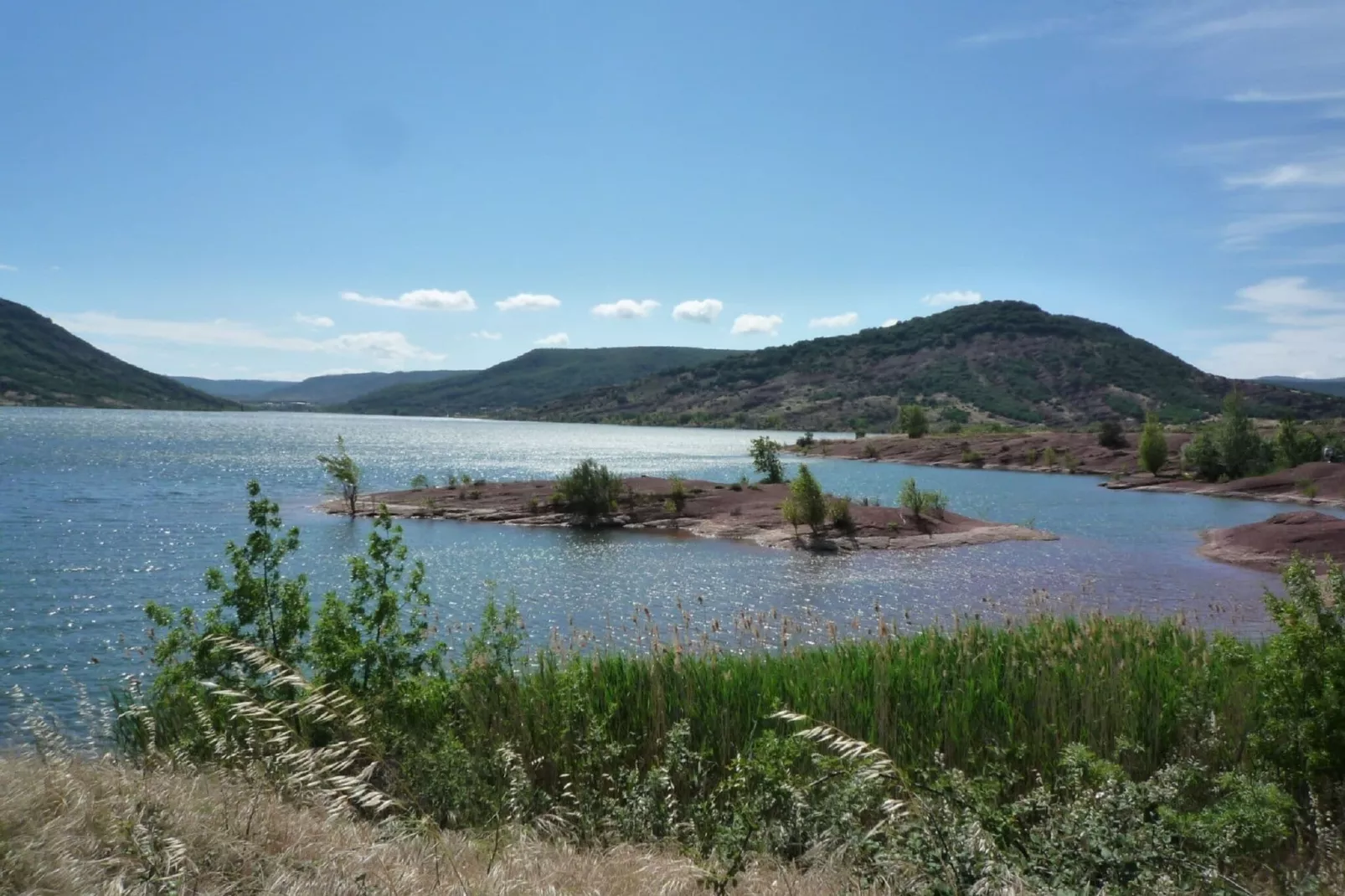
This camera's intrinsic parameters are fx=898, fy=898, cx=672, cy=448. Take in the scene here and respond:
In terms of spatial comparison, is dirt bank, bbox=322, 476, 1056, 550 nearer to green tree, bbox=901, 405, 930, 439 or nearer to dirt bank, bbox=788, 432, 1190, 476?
dirt bank, bbox=788, 432, 1190, 476

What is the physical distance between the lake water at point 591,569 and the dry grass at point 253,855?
9065 millimetres

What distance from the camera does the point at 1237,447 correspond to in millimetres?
75438

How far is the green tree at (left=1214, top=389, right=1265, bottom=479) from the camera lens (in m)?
75.2

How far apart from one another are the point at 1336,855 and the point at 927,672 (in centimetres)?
415

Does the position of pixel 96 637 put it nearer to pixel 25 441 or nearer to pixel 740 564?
pixel 740 564

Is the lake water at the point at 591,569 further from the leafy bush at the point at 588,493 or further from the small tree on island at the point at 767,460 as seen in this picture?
the small tree on island at the point at 767,460

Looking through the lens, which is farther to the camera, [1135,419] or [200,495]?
[1135,419]

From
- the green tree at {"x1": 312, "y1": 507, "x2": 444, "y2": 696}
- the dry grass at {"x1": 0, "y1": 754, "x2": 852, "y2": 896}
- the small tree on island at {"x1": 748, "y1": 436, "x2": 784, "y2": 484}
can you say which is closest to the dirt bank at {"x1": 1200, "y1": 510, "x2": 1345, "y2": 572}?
the small tree on island at {"x1": 748, "y1": 436, "x2": 784, "y2": 484}

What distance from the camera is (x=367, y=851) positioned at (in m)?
5.27

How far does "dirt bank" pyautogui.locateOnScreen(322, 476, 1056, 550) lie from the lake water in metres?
2.04

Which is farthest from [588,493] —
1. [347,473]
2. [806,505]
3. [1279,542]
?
[1279,542]

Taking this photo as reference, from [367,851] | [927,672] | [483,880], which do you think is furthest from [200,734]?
[927,672]

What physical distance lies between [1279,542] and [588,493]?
107 feet

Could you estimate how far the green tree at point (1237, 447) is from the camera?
75188mm
